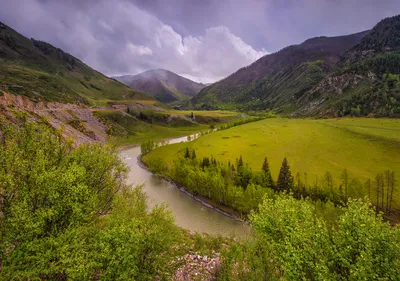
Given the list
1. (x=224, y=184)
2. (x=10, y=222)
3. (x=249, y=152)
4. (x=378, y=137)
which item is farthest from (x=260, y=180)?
(x=378, y=137)

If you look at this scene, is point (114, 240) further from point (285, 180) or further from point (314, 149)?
point (314, 149)

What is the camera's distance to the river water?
5294cm

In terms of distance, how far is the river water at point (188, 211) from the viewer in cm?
5294

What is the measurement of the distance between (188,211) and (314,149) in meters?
77.2

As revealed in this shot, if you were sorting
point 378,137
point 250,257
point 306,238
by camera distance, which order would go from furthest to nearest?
1. point 378,137
2. point 250,257
3. point 306,238

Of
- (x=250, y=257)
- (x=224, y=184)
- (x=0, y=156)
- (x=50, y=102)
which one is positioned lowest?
(x=224, y=184)

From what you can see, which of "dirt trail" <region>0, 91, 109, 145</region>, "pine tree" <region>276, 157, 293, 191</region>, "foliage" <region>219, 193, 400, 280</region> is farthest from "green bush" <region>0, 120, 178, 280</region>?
"dirt trail" <region>0, 91, 109, 145</region>

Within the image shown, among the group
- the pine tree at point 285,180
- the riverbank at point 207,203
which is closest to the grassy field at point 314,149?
the pine tree at point 285,180

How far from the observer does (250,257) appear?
21578 mm

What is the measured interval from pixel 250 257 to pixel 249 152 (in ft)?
287

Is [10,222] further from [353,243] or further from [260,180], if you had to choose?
[260,180]

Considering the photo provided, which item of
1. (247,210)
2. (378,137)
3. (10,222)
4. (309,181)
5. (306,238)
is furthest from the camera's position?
(378,137)

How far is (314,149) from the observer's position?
337 ft

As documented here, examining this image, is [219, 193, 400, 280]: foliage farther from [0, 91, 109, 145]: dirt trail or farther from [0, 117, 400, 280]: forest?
[0, 91, 109, 145]: dirt trail
